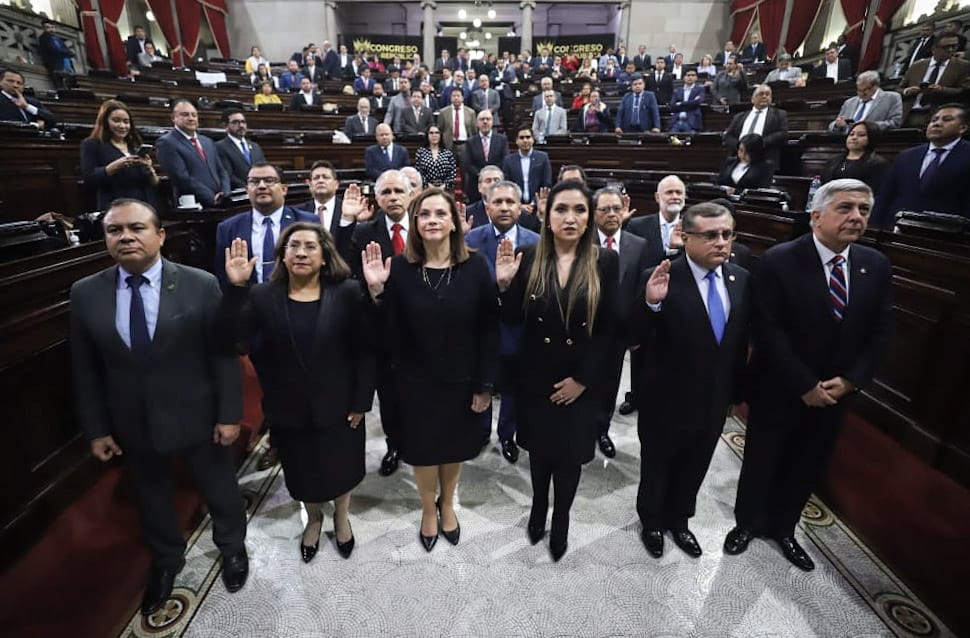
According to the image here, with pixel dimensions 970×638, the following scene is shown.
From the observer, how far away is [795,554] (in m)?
2.03

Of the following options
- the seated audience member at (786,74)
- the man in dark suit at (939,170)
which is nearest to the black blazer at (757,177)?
the man in dark suit at (939,170)

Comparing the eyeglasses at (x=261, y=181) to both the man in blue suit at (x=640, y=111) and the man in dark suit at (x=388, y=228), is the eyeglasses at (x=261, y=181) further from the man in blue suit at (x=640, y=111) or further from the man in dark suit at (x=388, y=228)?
the man in blue suit at (x=640, y=111)

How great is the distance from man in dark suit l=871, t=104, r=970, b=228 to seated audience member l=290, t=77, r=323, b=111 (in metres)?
8.07

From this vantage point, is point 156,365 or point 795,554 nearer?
point 156,365

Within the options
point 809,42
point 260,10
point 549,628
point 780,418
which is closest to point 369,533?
point 549,628

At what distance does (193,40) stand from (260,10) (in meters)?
2.41

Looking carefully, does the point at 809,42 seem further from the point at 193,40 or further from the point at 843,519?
the point at 193,40

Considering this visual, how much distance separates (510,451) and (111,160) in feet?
10.5

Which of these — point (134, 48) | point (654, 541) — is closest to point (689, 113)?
point (654, 541)

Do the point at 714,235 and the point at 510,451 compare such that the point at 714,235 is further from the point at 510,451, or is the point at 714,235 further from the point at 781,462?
the point at 510,451

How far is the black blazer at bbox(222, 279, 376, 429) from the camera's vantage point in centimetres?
176

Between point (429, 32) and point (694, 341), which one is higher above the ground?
point (429, 32)

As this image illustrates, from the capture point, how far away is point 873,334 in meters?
1.75

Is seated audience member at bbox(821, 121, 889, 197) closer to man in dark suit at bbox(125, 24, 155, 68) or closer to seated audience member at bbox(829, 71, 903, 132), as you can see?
seated audience member at bbox(829, 71, 903, 132)
